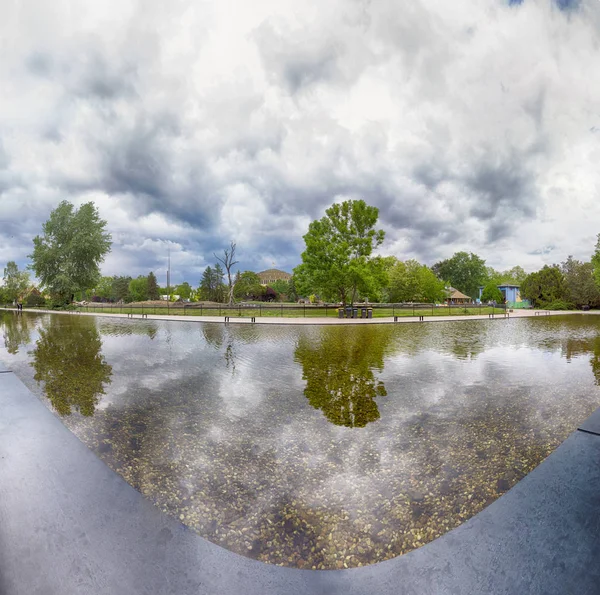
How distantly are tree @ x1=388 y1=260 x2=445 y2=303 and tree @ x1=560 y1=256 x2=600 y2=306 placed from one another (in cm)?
1963

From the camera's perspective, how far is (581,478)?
2182 millimetres

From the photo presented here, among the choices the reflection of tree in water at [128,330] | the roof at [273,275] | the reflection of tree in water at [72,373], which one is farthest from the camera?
the roof at [273,275]

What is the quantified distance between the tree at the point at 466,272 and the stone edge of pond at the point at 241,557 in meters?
94.8

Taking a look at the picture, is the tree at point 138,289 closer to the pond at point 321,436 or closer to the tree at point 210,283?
the tree at point 210,283

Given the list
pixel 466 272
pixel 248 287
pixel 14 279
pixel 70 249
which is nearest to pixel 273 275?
pixel 248 287

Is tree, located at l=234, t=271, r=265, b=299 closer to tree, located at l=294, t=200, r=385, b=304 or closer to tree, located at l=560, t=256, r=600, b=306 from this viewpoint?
tree, located at l=294, t=200, r=385, b=304

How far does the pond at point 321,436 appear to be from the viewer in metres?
2.64

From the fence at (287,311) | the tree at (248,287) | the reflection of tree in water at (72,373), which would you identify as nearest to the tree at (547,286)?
the fence at (287,311)

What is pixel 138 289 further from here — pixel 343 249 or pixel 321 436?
pixel 321 436

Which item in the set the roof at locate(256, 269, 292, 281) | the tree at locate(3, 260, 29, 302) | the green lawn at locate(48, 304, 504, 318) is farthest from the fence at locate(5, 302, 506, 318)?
the roof at locate(256, 269, 292, 281)

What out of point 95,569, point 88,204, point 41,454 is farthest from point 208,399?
point 88,204

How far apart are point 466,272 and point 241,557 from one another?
97868 mm

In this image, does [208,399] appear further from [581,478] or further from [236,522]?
[581,478]

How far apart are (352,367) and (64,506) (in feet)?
23.1
